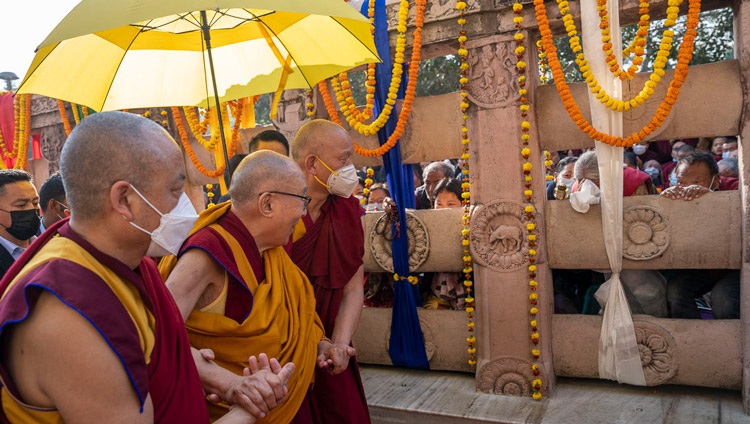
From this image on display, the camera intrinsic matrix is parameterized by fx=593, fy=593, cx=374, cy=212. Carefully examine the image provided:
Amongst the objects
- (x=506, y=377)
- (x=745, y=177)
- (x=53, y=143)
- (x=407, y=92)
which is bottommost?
(x=506, y=377)

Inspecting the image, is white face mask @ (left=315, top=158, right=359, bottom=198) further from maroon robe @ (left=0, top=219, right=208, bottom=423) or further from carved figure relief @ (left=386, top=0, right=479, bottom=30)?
carved figure relief @ (left=386, top=0, right=479, bottom=30)

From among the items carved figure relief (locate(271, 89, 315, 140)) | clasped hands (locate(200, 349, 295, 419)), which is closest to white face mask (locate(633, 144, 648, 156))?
carved figure relief (locate(271, 89, 315, 140))

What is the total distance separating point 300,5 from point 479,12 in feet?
7.04

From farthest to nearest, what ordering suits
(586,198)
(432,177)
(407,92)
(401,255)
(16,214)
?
(432,177) < (401,255) < (407,92) < (586,198) < (16,214)

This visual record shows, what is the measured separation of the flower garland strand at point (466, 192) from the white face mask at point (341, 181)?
1.42 metres

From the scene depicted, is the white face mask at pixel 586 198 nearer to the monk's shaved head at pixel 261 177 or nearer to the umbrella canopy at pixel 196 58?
the umbrella canopy at pixel 196 58

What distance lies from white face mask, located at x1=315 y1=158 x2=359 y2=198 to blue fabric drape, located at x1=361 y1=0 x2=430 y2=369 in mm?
1475

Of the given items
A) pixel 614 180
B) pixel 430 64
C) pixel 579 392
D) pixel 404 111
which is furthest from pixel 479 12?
pixel 430 64

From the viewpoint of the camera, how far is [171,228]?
1.71 metres

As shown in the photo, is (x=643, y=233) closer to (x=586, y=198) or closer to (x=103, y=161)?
(x=586, y=198)

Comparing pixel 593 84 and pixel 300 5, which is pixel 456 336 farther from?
pixel 300 5

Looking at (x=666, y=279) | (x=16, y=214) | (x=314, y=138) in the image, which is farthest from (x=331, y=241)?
(x=666, y=279)

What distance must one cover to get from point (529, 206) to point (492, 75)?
1.01 meters

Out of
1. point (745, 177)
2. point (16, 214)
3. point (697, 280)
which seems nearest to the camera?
point (16, 214)
